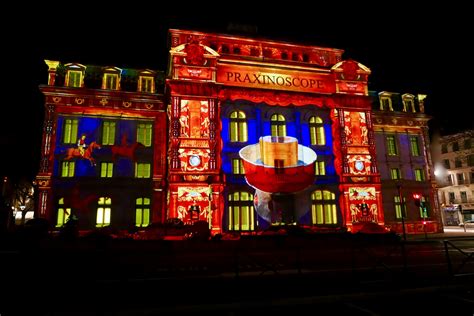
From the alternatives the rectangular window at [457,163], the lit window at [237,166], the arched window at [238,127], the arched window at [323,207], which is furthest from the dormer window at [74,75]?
the rectangular window at [457,163]

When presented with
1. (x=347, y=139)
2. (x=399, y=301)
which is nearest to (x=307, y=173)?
(x=347, y=139)

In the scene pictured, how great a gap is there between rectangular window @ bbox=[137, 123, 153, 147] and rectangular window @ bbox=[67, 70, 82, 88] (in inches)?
248

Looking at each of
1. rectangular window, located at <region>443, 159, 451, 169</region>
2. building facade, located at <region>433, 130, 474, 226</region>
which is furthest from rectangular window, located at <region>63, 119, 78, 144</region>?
rectangular window, located at <region>443, 159, 451, 169</region>

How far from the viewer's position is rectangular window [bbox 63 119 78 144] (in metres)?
27.4

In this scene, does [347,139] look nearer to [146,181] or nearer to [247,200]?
[247,200]

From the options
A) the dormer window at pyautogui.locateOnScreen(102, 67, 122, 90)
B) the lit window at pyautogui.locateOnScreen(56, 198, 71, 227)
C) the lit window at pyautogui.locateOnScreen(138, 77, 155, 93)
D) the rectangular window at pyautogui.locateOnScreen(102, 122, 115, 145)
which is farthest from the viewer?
the lit window at pyautogui.locateOnScreen(138, 77, 155, 93)

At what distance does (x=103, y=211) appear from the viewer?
87.5 ft

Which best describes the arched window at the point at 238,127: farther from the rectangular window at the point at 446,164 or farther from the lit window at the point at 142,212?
the rectangular window at the point at 446,164

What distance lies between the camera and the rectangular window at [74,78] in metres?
27.9

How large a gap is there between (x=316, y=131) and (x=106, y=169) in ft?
63.7

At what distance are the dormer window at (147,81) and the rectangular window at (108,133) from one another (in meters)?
4.42

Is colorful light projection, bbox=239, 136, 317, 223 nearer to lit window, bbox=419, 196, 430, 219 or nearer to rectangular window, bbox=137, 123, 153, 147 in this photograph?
rectangular window, bbox=137, 123, 153, 147

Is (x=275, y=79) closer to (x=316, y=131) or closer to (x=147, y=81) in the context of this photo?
(x=316, y=131)

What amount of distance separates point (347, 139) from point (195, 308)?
25166 mm
